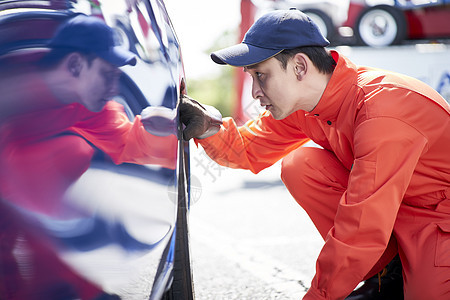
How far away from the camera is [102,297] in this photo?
115 cm

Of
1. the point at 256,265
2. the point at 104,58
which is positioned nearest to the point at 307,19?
the point at 104,58

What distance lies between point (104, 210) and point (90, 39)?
348 mm

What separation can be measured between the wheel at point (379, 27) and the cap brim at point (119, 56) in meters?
7.08

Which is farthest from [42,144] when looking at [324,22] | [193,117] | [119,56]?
[324,22]

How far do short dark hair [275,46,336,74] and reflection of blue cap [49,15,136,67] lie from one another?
2.41ft

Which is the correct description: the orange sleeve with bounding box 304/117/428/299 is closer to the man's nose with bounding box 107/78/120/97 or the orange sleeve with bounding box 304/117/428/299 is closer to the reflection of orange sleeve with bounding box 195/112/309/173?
the reflection of orange sleeve with bounding box 195/112/309/173

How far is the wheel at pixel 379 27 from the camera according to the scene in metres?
7.77

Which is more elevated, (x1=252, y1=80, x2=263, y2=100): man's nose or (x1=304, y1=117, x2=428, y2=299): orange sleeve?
(x1=252, y1=80, x2=263, y2=100): man's nose

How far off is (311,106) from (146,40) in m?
0.78

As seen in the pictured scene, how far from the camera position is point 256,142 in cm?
227

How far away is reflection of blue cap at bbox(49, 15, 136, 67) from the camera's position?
104cm

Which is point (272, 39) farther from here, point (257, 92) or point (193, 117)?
point (193, 117)

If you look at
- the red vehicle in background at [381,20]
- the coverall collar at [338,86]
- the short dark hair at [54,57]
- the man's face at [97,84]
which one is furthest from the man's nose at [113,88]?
the red vehicle in background at [381,20]

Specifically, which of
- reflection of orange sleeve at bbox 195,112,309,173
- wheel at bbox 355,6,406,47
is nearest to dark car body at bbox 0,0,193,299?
reflection of orange sleeve at bbox 195,112,309,173
